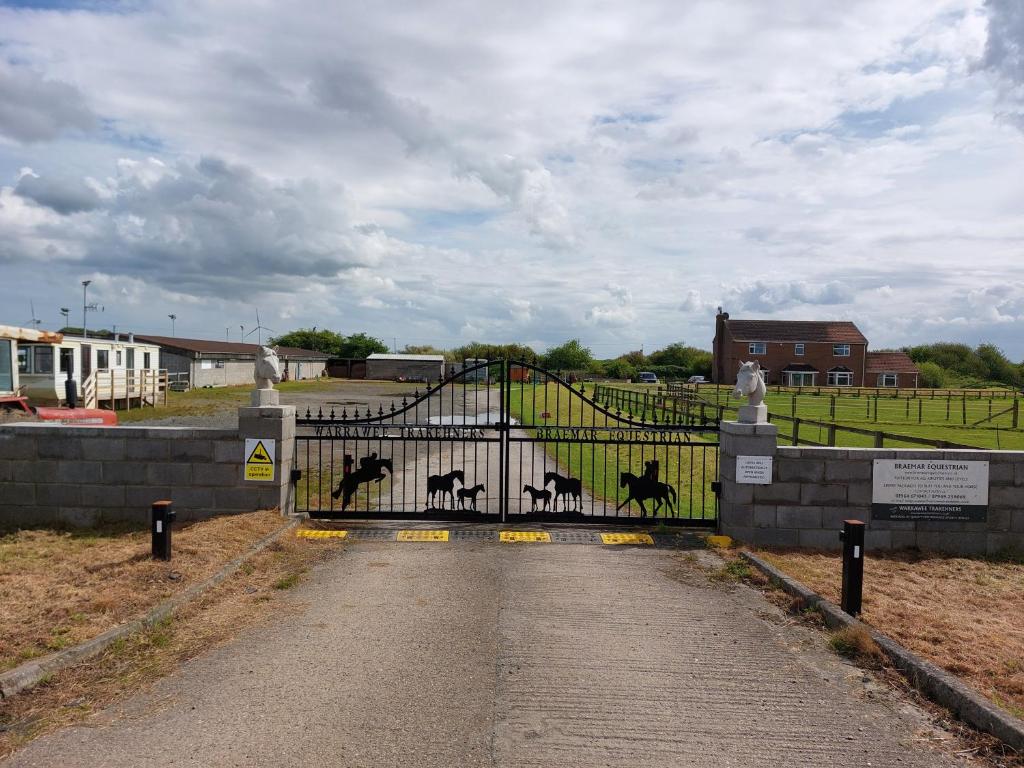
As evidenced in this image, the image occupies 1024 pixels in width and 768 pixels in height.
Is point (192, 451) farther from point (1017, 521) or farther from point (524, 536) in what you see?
point (1017, 521)

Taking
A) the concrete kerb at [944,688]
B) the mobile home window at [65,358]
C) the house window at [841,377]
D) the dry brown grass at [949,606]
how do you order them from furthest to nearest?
the house window at [841,377] < the mobile home window at [65,358] < the dry brown grass at [949,606] < the concrete kerb at [944,688]

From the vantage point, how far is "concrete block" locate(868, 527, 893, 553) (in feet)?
29.6

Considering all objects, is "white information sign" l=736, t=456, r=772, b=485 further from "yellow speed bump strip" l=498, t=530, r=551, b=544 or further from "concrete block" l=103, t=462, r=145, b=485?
"concrete block" l=103, t=462, r=145, b=485

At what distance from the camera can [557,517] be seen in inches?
392

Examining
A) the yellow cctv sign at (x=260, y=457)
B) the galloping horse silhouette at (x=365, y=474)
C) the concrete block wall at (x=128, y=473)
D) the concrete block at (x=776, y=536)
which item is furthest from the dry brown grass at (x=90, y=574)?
the concrete block at (x=776, y=536)

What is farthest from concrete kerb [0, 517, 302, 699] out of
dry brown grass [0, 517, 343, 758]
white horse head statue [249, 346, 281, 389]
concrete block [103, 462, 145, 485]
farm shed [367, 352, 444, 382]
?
farm shed [367, 352, 444, 382]

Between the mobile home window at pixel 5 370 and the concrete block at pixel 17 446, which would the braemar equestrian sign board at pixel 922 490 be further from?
the mobile home window at pixel 5 370

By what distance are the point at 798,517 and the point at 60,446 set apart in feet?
31.5

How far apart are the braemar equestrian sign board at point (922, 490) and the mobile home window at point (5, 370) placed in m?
20.3

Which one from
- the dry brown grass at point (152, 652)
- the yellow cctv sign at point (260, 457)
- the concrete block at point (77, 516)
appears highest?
the yellow cctv sign at point (260, 457)

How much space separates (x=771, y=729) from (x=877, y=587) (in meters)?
3.59

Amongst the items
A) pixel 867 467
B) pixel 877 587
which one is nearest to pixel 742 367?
pixel 867 467

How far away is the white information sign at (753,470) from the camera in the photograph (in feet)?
29.8

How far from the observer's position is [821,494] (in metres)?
9.08
